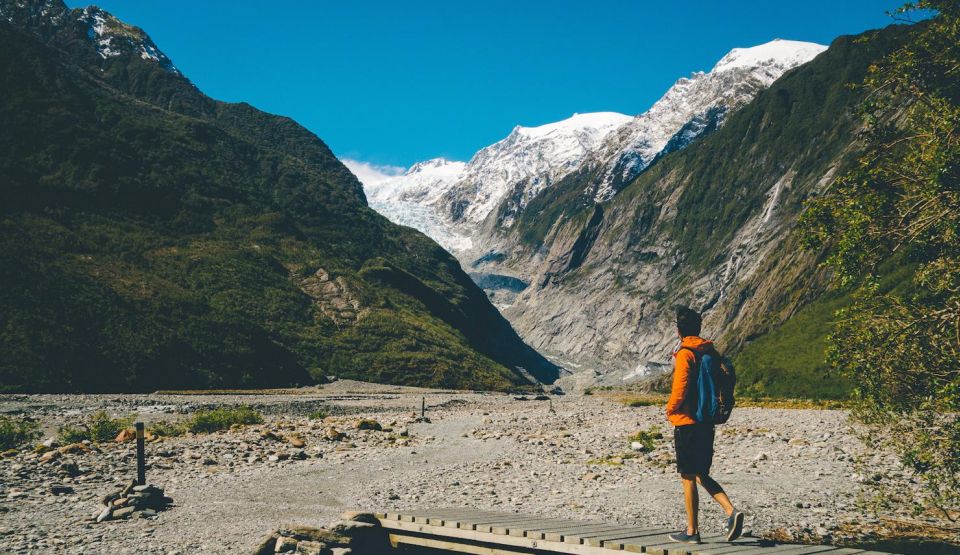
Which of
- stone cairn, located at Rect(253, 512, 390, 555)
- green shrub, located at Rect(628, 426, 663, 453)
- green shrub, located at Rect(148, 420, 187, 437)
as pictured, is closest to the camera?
stone cairn, located at Rect(253, 512, 390, 555)

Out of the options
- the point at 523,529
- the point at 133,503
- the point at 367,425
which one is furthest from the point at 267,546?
the point at 367,425

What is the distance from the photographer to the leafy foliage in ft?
44.9

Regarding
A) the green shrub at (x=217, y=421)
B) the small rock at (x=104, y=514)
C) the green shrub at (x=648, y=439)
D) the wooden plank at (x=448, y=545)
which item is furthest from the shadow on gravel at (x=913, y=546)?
the green shrub at (x=217, y=421)

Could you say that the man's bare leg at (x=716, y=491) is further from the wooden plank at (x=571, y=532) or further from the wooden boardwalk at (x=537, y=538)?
the wooden plank at (x=571, y=532)

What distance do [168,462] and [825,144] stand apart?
646 feet

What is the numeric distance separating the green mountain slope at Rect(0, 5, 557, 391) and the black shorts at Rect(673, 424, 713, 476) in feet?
218

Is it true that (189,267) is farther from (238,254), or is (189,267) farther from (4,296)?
(4,296)

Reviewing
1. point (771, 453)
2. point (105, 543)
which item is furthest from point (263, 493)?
point (771, 453)

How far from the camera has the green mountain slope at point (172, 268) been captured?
73.6 m

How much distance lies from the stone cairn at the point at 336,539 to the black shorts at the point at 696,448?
6658 millimetres

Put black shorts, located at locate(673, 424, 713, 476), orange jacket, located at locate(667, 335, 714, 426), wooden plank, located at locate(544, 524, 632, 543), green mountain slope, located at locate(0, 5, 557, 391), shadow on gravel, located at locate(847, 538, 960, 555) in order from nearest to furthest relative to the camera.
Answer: orange jacket, located at locate(667, 335, 714, 426)
black shorts, located at locate(673, 424, 713, 476)
wooden plank, located at locate(544, 524, 632, 543)
shadow on gravel, located at locate(847, 538, 960, 555)
green mountain slope, located at locate(0, 5, 557, 391)

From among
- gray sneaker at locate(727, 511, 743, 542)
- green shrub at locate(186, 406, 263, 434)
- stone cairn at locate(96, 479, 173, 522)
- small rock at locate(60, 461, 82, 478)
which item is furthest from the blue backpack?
green shrub at locate(186, 406, 263, 434)

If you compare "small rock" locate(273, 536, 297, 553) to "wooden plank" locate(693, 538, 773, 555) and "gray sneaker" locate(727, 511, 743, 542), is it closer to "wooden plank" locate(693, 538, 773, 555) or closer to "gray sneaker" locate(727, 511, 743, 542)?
"wooden plank" locate(693, 538, 773, 555)

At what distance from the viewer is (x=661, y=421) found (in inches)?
1873
